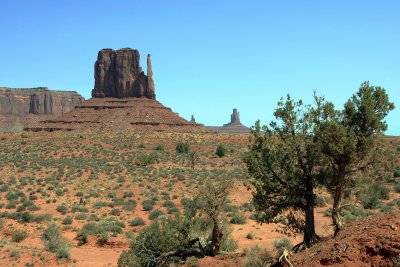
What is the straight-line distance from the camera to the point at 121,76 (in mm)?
130500

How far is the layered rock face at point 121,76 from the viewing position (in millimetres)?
128500

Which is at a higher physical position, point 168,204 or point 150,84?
point 150,84

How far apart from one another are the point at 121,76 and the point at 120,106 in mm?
16148

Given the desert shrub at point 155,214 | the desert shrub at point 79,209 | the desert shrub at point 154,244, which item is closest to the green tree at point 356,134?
the desert shrub at point 154,244

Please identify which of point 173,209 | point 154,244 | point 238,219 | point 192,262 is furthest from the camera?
point 173,209

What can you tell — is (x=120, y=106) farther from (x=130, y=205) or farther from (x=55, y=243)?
(x=55, y=243)

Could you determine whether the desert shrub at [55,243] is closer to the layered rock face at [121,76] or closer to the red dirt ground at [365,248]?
the red dirt ground at [365,248]

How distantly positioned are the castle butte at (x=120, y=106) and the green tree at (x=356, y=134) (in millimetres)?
88272

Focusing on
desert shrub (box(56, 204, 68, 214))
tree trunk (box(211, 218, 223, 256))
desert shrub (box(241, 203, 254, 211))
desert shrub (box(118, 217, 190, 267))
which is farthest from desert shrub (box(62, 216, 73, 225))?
tree trunk (box(211, 218, 223, 256))

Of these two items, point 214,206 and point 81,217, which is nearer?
point 214,206

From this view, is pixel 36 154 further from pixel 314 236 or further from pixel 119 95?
pixel 119 95

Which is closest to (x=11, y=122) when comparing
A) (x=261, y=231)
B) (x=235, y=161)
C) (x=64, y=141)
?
(x=64, y=141)

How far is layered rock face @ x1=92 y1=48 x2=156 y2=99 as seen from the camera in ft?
422

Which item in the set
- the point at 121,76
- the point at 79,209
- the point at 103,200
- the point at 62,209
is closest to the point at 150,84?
the point at 121,76
